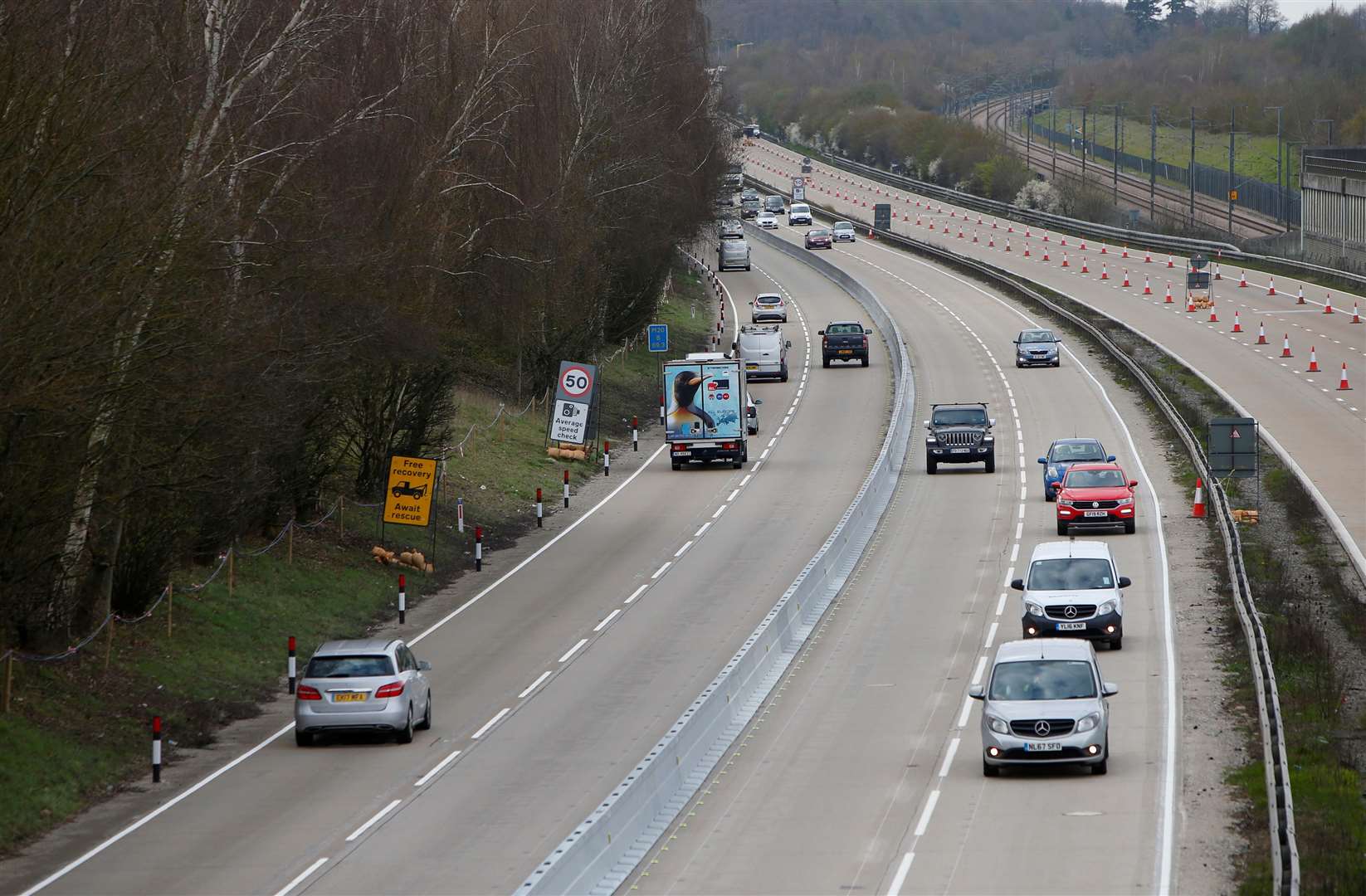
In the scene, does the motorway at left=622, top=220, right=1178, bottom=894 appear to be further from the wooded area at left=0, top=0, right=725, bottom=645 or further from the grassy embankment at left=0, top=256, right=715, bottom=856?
the wooded area at left=0, top=0, right=725, bottom=645

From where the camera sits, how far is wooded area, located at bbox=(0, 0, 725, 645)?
66.4 ft

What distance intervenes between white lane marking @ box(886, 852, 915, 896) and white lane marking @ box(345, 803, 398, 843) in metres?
5.84

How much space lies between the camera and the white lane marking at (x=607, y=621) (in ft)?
105

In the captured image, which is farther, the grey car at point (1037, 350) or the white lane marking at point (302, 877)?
the grey car at point (1037, 350)

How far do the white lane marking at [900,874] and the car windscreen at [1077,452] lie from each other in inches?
1024

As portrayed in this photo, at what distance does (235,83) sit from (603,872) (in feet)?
47.3

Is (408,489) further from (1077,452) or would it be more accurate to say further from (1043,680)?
(1043,680)

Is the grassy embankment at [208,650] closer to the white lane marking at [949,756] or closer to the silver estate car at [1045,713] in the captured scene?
the white lane marking at [949,756]

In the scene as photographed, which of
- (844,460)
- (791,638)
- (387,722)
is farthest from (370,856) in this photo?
(844,460)

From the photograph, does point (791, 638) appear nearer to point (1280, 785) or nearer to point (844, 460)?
point (1280, 785)

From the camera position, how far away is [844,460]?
49812 mm

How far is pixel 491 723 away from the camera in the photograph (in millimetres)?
25656

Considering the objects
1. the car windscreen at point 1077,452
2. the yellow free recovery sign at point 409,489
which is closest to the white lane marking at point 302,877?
the yellow free recovery sign at point 409,489

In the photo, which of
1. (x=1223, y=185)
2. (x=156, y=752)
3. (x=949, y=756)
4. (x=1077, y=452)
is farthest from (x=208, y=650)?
(x=1223, y=185)
